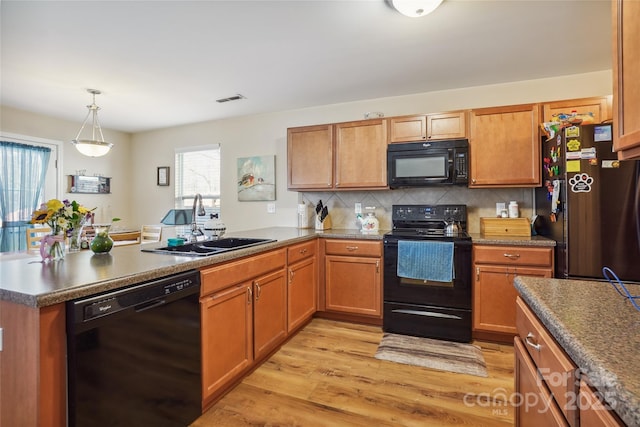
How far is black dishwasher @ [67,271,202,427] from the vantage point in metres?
1.15

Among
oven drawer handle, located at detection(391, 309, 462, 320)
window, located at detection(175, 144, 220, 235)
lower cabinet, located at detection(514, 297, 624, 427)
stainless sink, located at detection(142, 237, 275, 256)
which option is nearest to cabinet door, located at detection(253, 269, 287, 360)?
stainless sink, located at detection(142, 237, 275, 256)

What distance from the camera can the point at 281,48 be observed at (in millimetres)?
2445

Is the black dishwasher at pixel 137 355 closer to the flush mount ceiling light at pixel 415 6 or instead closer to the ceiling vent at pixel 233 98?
the flush mount ceiling light at pixel 415 6

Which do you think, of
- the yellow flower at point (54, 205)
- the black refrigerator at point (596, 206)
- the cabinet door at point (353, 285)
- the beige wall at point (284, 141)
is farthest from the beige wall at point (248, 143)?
the yellow flower at point (54, 205)

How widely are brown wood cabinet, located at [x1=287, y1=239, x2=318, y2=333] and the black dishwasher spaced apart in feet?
3.53

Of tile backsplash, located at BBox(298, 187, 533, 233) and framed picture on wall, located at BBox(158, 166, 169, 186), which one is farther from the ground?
framed picture on wall, located at BBox(158, 166, 169, 186)

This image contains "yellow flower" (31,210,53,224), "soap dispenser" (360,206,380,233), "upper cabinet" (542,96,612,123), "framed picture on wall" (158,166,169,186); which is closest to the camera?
"yellow flower" (31,210,53,224)

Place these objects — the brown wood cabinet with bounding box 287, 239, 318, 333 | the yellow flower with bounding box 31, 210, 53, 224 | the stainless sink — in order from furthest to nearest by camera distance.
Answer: the brown wood cabinet with bounding box 287, 239, 318, 333 < the stainless sink < the yellow flower with bounding box 31, 210, 53, 224

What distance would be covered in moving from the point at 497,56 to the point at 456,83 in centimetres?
56

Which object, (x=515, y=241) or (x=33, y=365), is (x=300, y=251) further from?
(x=33, y=365)

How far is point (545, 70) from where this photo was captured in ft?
9.27

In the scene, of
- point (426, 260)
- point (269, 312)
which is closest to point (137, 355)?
point (269, 312)

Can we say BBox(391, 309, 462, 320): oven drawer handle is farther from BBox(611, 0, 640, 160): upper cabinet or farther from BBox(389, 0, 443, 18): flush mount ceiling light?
BBox(389, 0, 443, 18): flush mount ceiling light

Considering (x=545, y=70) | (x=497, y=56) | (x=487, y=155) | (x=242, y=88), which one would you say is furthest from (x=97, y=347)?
(x=545, y=70)
